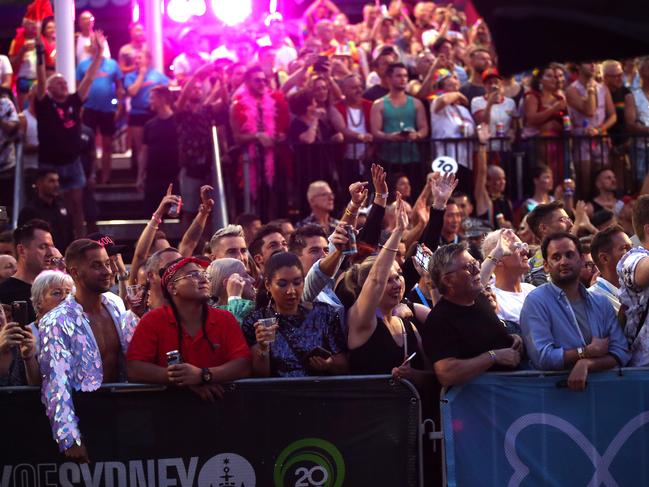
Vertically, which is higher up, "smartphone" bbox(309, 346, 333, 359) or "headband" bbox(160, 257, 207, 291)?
"headband" bbox(160, 257, 207, 291)

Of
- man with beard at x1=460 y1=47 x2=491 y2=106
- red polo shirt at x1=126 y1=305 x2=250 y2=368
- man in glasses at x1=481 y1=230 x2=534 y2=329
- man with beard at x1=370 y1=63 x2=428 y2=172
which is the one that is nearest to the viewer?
red polo shirt at x1=126 y1=305 x2=250 y2=368

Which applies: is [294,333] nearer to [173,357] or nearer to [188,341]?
[188,341]

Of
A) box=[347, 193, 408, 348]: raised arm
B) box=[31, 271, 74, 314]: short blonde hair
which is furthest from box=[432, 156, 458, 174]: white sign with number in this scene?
box=[31, 271, 74, 314]: short blonde hair

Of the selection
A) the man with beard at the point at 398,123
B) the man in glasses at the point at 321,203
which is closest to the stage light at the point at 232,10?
the man with beard at the point at 398,123

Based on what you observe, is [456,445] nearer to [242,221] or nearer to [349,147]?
[242,221]

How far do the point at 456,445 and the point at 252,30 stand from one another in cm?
1194

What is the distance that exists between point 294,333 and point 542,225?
298 centimetres

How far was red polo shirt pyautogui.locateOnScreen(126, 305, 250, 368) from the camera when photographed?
7039mm

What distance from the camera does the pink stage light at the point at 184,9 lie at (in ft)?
64.8

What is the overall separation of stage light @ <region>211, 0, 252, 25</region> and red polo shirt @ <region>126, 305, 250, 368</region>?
1262cm

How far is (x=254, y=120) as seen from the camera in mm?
13172

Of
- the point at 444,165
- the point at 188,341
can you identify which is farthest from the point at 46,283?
the point at 444,165

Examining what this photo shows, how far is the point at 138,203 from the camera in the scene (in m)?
14.3

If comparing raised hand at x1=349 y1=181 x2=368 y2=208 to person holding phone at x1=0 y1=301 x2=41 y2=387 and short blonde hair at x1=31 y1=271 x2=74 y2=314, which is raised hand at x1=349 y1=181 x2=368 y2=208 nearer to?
short blonde hair at x1=31 y1=271 x2=74 y2=314
